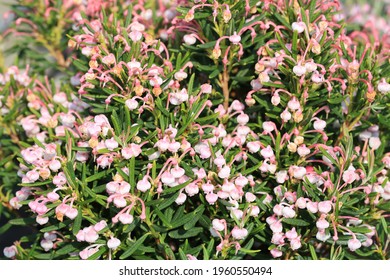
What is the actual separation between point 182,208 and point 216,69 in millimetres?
477

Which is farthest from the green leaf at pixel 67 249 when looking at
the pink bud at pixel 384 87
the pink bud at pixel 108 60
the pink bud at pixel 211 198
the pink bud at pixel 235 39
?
the pink bud at pixel 384 87

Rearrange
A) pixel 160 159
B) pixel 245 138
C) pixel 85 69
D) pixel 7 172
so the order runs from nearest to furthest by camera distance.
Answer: pixel 160 159
pixel 245 138
pixel 85 69
pixel 7 172

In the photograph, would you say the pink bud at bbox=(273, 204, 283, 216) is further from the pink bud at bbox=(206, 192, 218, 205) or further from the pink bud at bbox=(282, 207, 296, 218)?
the pink bud at bbox=(206, 192, 218, 205)

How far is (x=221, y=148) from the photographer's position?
172cm

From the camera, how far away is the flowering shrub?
1.61 m

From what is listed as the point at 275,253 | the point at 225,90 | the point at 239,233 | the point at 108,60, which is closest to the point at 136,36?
the point at 108,60

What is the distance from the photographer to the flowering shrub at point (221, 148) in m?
1.61

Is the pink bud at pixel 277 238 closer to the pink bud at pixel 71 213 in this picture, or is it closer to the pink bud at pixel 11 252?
the pink bud at pixel 71 213

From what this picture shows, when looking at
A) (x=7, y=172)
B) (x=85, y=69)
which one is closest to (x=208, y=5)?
(x=85, y=69)

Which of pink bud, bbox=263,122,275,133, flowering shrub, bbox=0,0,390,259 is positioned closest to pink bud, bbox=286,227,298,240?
flowering shrub, bbox=0,0,390,259

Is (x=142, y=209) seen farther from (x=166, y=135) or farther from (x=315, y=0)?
(x=315, y=0)

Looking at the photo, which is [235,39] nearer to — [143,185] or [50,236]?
[143,185]

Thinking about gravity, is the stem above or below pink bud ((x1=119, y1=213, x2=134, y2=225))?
above

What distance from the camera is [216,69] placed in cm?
183
